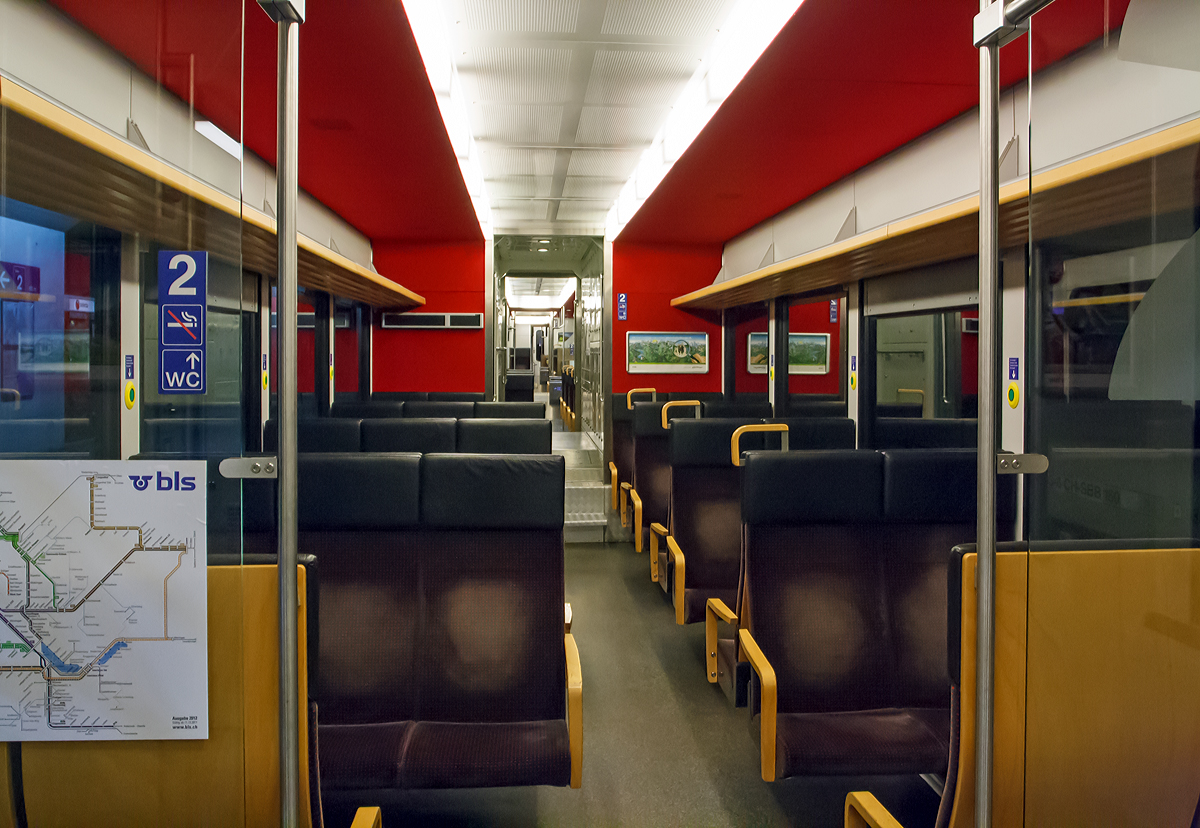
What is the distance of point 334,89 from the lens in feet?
9.46

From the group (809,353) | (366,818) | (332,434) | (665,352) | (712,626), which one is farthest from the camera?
(665,352)

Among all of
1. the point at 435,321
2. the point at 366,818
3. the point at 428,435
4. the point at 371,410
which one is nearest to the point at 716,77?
the point at 428,435

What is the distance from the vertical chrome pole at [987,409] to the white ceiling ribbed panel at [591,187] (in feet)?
14.8

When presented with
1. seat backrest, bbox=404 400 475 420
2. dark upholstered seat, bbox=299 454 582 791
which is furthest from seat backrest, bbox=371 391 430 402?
dark upholstered seat, bbox=299 454 582 791

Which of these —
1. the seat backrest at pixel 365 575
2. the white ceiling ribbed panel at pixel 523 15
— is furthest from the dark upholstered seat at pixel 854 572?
the white ceiling ribbed panel at pixel 523 15

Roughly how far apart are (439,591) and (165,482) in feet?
3.56

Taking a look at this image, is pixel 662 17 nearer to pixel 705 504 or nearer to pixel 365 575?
pixel 705 504

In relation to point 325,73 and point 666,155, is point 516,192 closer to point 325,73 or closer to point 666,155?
point 666,155

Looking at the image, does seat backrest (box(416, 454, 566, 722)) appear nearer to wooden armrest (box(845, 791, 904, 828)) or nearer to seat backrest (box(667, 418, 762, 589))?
wooden armrest (box(845, 791, 904, 828))

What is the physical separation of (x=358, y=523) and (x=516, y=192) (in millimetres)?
4457

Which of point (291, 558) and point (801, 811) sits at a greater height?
point (291, 558)

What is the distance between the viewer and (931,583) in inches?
85.7

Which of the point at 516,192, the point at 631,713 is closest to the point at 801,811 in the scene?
the point at 631,713

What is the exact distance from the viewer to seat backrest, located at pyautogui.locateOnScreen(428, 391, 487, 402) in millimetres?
6523
